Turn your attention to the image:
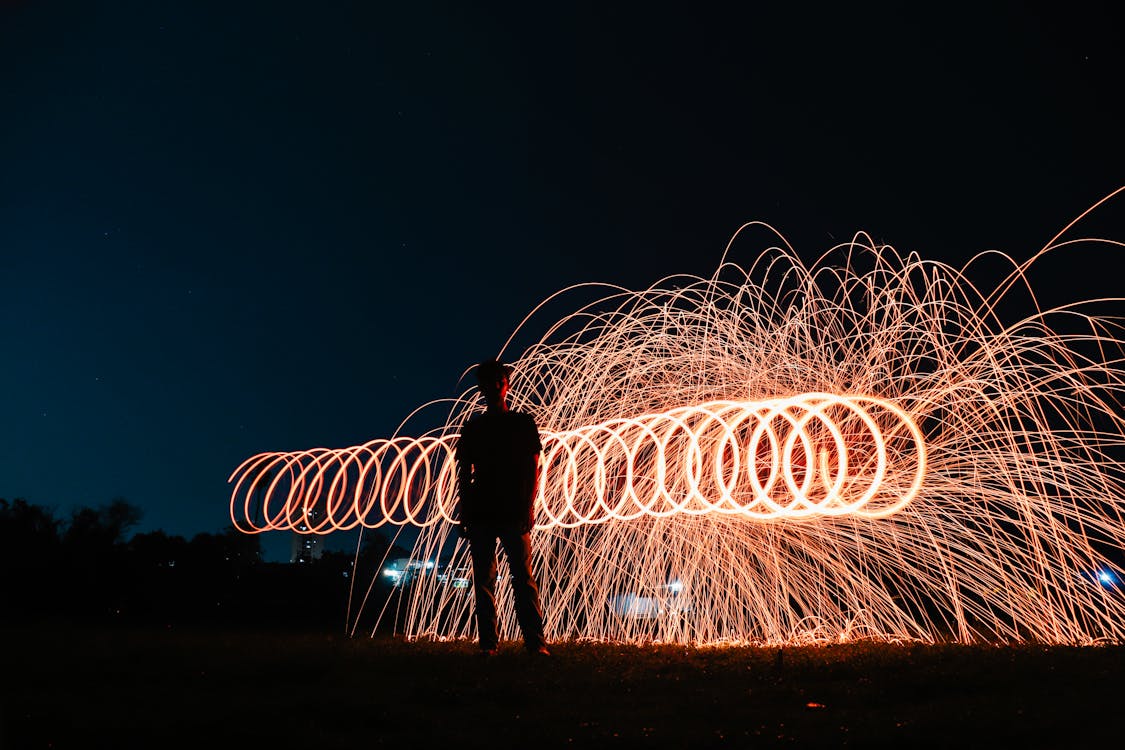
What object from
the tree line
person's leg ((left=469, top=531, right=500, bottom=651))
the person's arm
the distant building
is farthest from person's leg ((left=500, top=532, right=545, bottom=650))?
the distant building

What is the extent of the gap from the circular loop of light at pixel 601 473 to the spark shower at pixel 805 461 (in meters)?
0.03

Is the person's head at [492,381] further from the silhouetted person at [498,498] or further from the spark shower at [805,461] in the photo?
the spark shower at [805,461]

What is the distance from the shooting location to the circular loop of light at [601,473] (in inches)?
235

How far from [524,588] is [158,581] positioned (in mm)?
6568

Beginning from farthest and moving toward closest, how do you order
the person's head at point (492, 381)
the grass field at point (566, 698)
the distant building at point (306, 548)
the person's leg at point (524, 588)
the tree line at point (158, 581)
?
1. the distant building at point (306, 548)
2. the tree line at point (158, 581)
3. the person's head at point (492, 381)
4. the person's leg at point (524, 588)
5. the grass field at point (566, 698)

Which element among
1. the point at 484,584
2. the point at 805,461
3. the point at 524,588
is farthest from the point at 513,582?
the point at 805,461

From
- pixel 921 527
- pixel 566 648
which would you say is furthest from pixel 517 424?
pixel 921 527

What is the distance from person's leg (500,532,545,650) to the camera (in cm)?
496

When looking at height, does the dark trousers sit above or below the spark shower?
below

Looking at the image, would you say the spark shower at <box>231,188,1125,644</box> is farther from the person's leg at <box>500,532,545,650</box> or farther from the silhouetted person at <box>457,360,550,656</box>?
the person's leg at <box>500,532,545,650</box>

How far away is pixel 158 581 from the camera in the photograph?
10.1m

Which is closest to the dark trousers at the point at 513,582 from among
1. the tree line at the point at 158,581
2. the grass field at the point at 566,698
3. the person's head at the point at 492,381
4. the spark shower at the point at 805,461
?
the grass field at the point at 566,698

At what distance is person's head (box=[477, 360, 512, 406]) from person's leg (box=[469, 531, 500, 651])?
73 cm

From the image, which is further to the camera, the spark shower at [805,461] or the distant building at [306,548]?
the distant building at [306,548]
